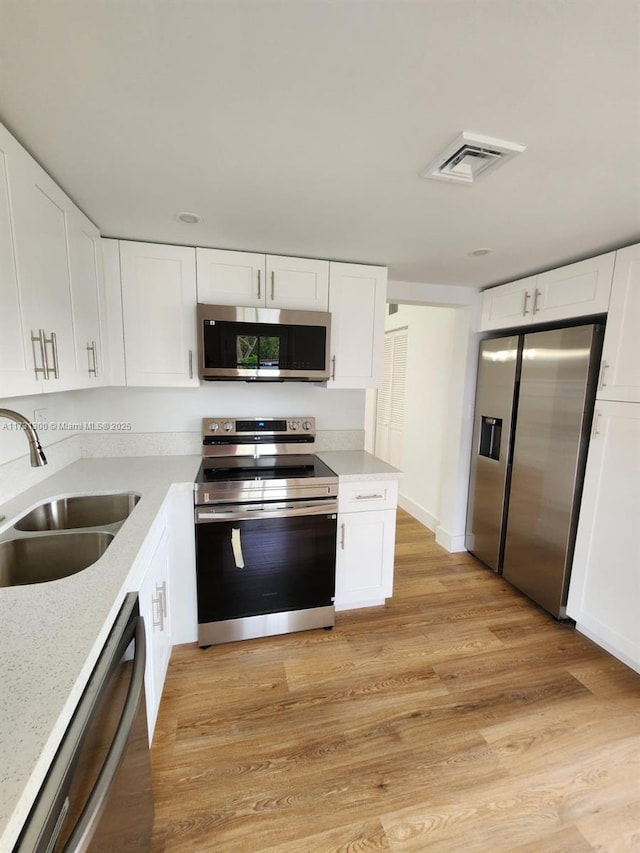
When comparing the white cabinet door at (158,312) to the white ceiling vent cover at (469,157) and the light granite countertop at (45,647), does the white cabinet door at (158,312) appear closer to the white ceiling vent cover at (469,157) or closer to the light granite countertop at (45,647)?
the light granite countertop at (45,647)

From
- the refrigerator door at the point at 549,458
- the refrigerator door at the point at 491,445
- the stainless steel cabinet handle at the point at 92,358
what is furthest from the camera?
the refrigerator door at the point at 491,445

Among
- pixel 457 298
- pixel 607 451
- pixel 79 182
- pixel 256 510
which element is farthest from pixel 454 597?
pixel 79 182

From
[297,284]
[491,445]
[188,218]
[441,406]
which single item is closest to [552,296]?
[491,445]

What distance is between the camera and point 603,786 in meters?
1.42

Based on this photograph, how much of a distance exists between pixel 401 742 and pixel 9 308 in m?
2.19

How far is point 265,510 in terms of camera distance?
2.01 metres

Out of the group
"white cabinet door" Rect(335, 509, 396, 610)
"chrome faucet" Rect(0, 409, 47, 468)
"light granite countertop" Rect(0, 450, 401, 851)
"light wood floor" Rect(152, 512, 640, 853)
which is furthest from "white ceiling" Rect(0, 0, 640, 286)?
"light wood floor" Rect(152, 512, 640, 853)

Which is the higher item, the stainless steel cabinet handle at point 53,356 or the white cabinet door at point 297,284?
the white cabinet door at point 297,284

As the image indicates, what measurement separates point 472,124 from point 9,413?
1629mm

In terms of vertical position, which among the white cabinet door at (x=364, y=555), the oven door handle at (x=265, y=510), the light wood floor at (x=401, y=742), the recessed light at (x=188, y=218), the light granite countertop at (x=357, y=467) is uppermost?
the recessed light at (x=188, y=218)

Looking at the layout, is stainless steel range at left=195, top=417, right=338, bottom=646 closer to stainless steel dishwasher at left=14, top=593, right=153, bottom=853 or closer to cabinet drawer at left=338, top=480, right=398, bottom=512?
cabinet drawer at left=338, top=480, right=398, bottom=512

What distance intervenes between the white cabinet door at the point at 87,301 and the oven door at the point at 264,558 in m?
0.89

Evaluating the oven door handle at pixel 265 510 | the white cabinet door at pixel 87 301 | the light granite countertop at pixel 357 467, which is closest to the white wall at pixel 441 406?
A: the light granite countertop at pixel 357 467

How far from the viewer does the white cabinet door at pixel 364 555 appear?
7.32 feet
